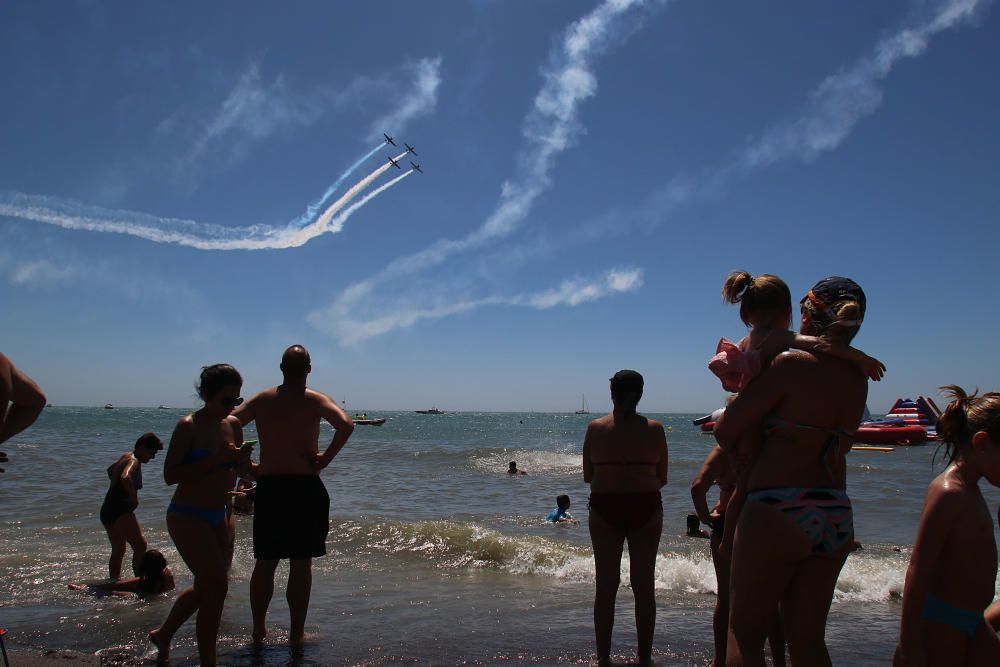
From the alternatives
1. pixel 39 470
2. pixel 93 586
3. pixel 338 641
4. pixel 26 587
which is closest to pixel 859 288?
pixel 338 641

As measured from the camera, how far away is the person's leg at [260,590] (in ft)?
14.8

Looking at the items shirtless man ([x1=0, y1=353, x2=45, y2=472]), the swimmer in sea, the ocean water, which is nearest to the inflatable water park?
the ocean water

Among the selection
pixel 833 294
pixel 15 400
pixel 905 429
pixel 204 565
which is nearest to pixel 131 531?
pixel 204 565

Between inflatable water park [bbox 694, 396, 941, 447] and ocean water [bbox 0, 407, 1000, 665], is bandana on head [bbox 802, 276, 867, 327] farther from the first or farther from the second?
inflatable water park [bbox 694, 396, 941, 447]

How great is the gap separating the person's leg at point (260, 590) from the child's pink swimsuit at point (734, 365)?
329cm

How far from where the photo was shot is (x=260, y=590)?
4.58 m

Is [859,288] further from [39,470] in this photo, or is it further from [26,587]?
[39,470]

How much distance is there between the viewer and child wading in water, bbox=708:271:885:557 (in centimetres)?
253

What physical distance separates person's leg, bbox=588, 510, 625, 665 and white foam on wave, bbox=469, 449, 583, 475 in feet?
66.7

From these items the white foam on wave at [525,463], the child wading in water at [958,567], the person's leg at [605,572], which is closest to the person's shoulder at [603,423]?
the person's leg at [605,572]

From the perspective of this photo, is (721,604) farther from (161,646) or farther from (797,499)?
(161,646)

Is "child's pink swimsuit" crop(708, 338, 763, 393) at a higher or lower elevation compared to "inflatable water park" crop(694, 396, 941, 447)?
higher

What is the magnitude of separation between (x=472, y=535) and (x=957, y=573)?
319 inches

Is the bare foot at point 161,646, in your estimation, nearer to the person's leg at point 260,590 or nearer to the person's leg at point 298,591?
the person's leg at point 260,590
